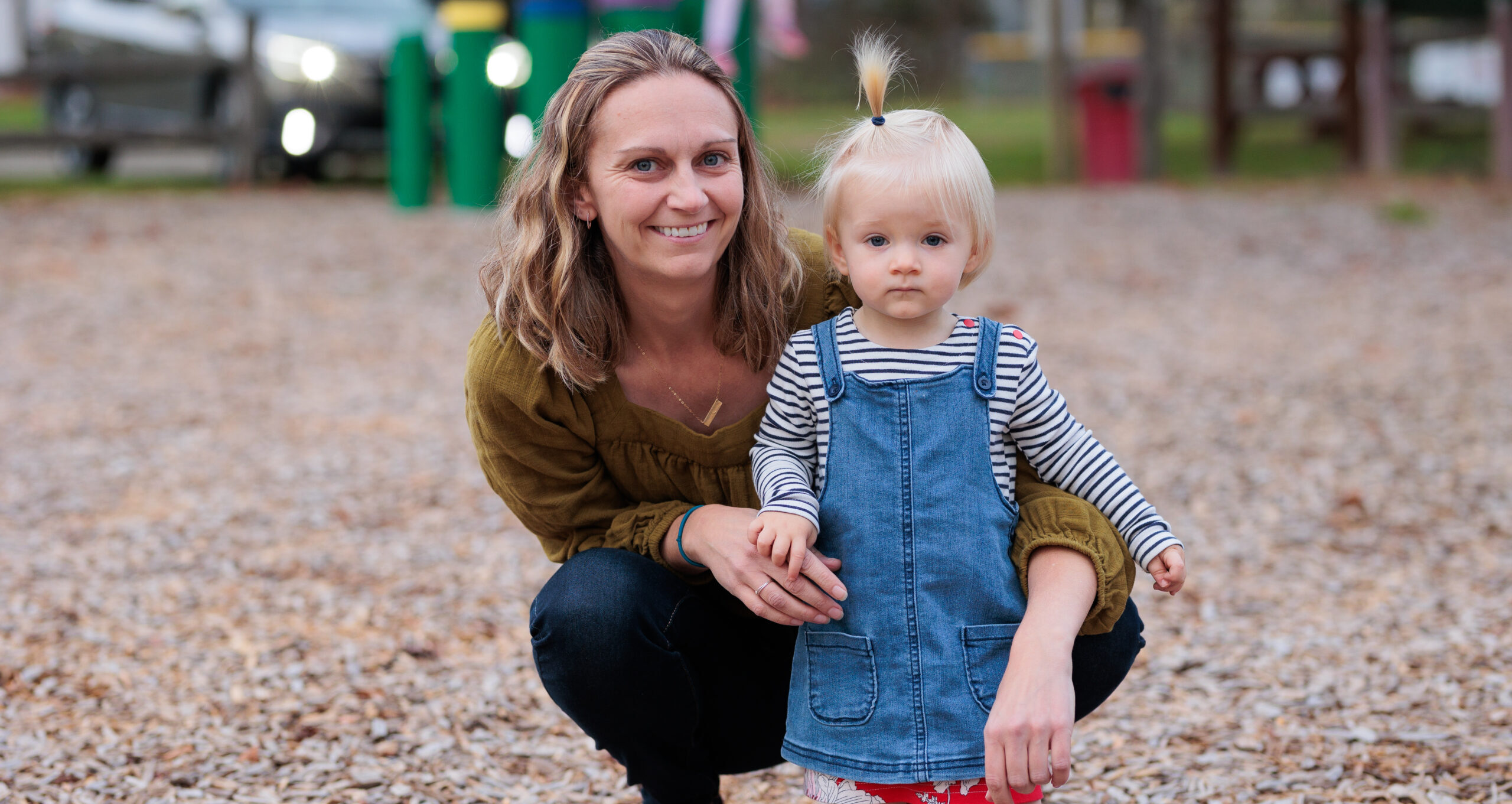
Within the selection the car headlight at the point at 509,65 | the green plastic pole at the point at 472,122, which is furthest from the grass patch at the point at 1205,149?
the car headlight at the point at 509,65

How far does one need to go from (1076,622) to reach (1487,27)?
37.1 ft

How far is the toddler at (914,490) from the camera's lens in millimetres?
1649

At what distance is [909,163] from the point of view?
1.66 meters

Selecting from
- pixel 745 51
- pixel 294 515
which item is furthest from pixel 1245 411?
pixel 745 51

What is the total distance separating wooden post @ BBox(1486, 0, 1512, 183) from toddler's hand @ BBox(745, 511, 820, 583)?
990 centimetres

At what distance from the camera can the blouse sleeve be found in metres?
1.86

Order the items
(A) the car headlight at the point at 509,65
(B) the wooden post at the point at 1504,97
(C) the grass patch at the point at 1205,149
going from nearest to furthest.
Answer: (A) the car headlight at the point at 509,65
(B) the wooden post at the point at 1504,97
(C) the grass patch at the point at 1205,149

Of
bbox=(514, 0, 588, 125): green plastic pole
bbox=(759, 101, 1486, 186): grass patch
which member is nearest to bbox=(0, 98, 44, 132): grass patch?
bbox=(514, 0, 588, 125): green plastic pole

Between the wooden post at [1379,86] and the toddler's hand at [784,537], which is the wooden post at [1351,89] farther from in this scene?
the toddler's hand at [784,537]

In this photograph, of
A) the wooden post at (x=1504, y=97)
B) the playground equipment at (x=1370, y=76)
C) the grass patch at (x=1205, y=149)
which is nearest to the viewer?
the wooden post at (x=1504, y=97)

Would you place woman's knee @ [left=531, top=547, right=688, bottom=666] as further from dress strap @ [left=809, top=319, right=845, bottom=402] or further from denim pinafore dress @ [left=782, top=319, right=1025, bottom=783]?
dress strap @ [left=809, top=319, right=845, bottom=402]

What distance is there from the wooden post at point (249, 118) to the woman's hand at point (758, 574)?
9.10 metres

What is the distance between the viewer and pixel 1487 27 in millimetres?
11094

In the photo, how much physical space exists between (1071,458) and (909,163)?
16.1 inches
